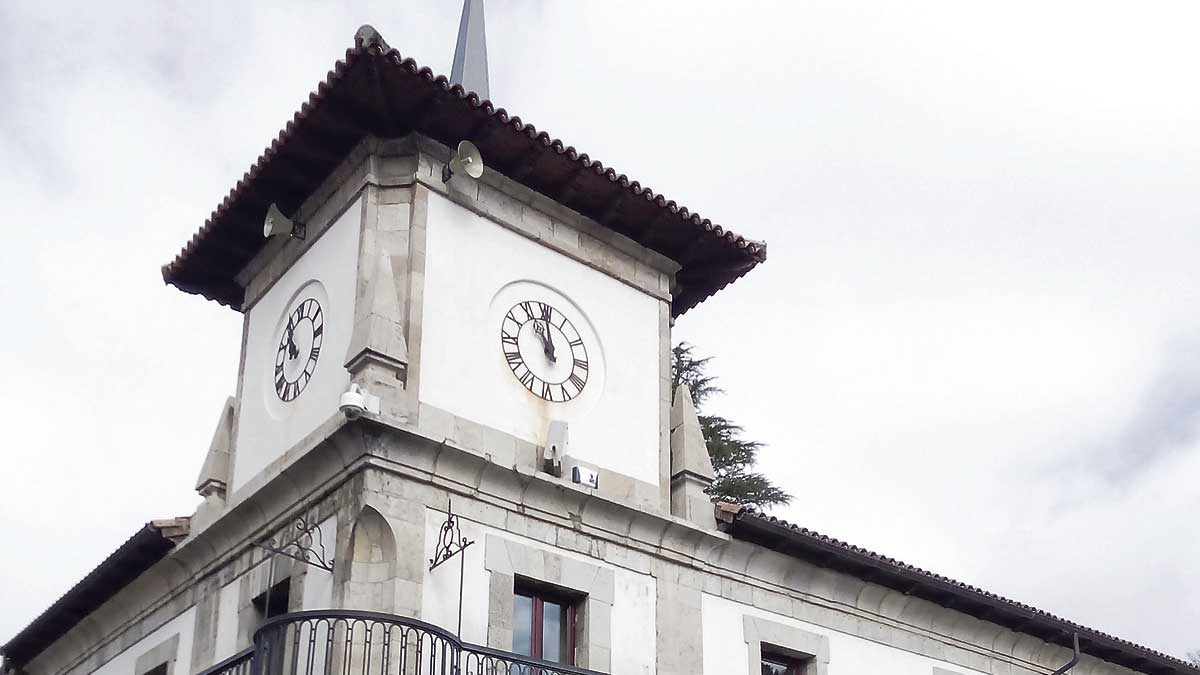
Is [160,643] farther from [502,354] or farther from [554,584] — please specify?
[502,354]

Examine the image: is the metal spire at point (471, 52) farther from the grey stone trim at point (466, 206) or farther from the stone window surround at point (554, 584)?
the stone window surround at point (554, 584)

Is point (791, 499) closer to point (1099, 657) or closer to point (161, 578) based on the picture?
point (1099, 657)

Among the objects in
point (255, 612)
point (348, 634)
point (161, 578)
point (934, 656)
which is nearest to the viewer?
point (348, 634)

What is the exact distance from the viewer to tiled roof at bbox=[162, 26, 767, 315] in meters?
16.5

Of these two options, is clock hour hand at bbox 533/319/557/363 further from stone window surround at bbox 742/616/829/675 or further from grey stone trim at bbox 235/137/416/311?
stone window surround at bbox 742/616/829/675

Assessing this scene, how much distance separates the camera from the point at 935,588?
1978 cm

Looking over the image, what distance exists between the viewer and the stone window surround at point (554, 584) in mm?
15508

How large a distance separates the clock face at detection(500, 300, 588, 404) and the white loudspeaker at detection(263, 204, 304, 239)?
286 centimetres

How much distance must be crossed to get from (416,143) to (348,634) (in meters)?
5.67

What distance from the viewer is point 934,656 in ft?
66.3

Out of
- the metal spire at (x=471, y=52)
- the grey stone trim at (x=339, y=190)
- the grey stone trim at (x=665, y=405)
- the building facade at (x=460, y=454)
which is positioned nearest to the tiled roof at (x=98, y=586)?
the building facade at (x=460, y=454)

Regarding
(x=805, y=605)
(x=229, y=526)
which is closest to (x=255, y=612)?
(x=229, y=526)

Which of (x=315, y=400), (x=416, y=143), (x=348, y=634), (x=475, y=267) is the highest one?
(x=416, y=143)

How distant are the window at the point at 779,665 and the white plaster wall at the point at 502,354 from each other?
8.47ft
